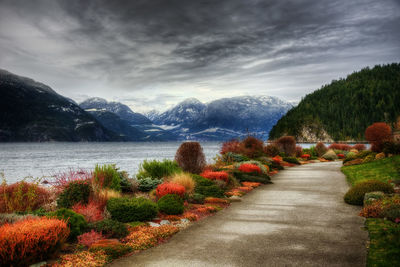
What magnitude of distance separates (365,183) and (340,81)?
20464 cm

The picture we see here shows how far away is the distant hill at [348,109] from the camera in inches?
5984

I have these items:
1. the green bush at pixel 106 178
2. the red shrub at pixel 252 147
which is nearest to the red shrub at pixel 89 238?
the green bush at pixel 106 178

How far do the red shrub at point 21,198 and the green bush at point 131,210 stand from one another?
2.88 m

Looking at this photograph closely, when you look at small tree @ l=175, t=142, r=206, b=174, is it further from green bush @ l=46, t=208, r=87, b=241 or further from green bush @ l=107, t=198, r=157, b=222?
green bush @ l=46, t=208, r=87, b=241

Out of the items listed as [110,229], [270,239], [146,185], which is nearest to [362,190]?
[270,239]

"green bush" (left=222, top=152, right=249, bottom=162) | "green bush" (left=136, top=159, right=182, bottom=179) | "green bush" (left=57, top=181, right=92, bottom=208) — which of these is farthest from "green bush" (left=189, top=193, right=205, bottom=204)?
"green bush" (left=222, top=152, right=249, bottom=162)

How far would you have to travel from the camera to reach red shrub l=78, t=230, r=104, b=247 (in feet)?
21.1

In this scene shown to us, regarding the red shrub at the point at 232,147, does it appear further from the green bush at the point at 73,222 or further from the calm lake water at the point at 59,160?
the green bush at the point at 73,222

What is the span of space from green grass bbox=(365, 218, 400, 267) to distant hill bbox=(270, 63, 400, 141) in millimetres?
157138

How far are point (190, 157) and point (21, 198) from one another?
30.6 feet

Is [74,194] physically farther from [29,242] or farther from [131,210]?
[29,242]

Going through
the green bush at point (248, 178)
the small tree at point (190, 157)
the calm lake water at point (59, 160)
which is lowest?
the calm lake water at point (59, 160)

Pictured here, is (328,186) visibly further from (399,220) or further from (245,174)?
(399,220)

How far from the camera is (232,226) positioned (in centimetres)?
824
